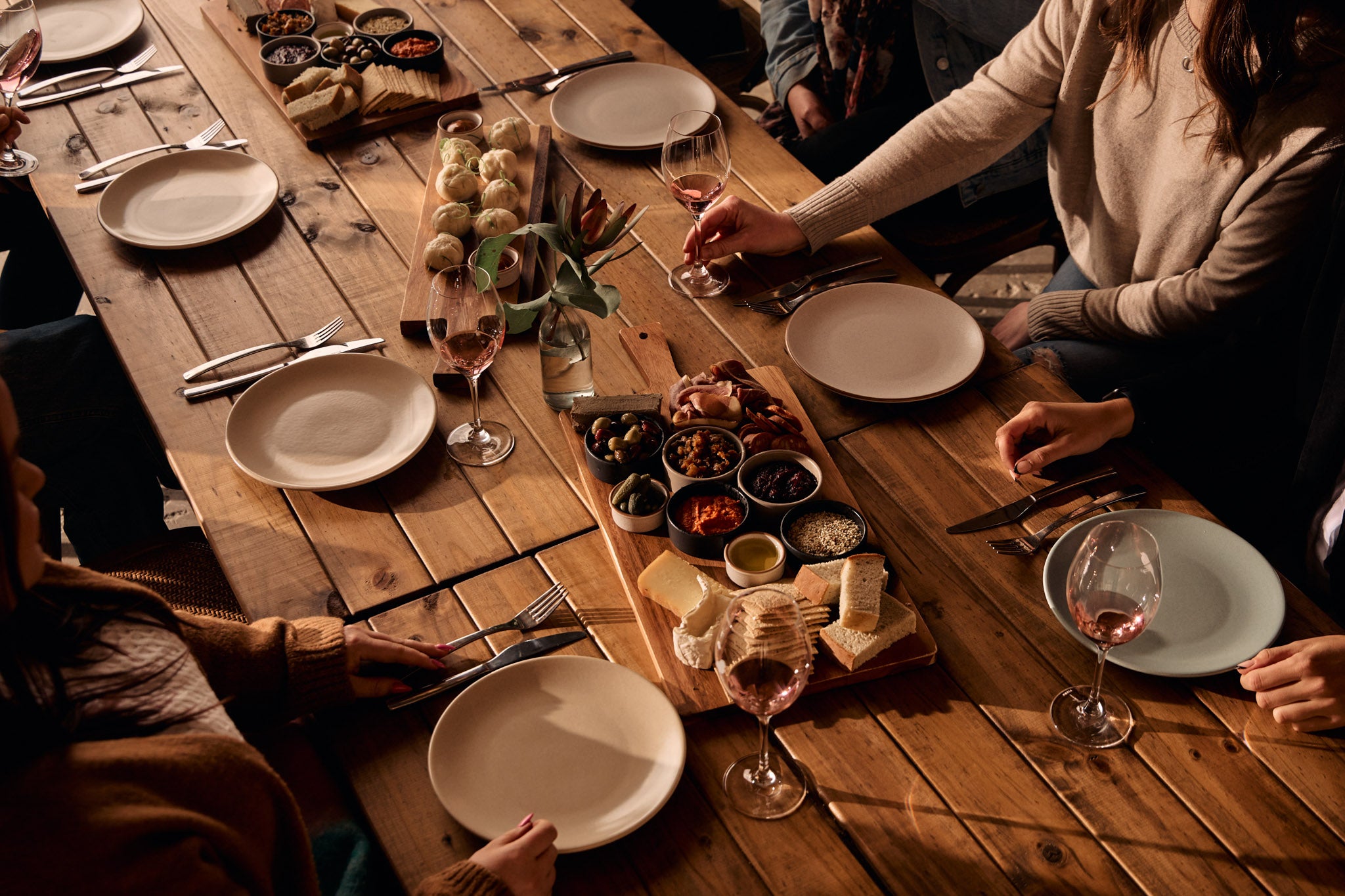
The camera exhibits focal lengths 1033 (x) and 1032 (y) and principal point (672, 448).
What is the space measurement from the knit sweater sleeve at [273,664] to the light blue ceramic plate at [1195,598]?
2.89 ft

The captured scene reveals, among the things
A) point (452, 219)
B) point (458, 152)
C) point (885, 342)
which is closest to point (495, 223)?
point (452, 219)

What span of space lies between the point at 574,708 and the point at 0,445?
2.09 feet

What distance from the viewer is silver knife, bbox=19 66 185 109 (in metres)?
2.21

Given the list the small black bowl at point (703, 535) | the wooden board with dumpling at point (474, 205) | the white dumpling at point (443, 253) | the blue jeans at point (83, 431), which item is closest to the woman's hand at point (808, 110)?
the wooden board with dumpling at point (474, 205)

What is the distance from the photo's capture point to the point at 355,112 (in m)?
2.16

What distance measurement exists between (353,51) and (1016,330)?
1569 mm

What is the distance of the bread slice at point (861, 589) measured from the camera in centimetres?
121

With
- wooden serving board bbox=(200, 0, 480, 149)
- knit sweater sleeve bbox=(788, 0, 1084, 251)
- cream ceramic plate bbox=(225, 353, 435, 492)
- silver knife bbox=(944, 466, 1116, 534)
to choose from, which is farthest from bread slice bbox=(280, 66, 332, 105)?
silver knife bbox=(944, 466, 1116, 534)

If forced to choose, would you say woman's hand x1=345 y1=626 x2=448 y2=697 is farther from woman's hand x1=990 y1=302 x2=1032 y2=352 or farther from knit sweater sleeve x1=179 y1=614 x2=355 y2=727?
woman's hand x1=990 y1=302 x2=1032 y2=352

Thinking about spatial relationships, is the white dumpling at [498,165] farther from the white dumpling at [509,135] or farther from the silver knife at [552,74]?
the silver knife at [552,74]

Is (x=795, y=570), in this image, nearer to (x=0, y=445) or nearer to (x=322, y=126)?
(x=0, y=445)

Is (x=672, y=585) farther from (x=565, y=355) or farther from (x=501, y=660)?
(x=565, y=355)

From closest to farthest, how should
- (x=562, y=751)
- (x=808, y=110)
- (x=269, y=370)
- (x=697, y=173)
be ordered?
1. (x=562, y=751)
2. (x=269, y=370)
3. (x=697, y=173)
4. (x=808, y=110)

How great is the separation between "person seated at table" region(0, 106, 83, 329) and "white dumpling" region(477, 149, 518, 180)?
1.08m
